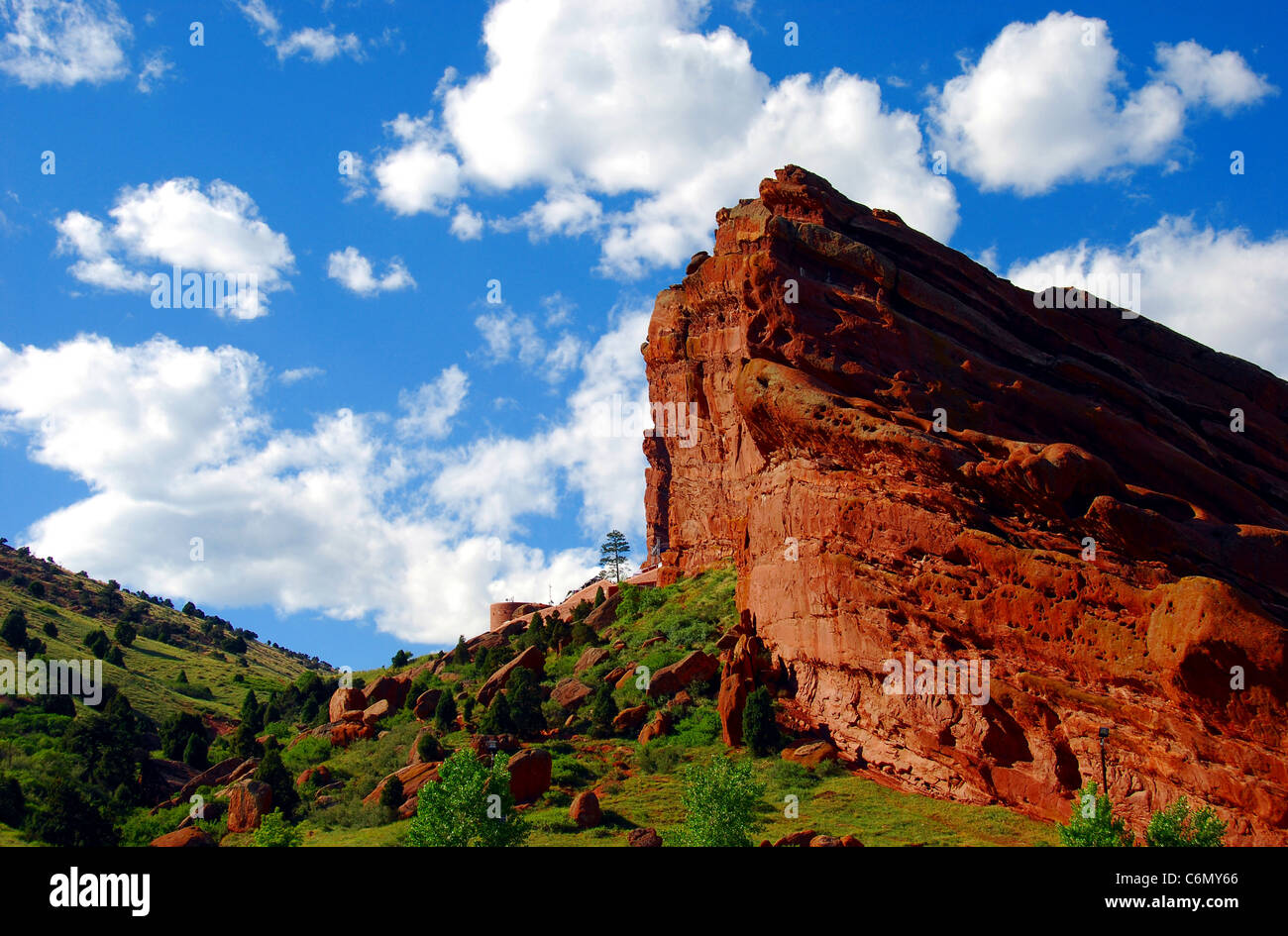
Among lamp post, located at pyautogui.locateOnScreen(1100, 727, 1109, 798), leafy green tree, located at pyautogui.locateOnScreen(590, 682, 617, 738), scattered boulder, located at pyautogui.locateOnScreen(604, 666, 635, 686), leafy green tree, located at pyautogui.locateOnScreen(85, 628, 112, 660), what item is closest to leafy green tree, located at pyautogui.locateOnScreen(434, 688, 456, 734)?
leafy green tree, located at pyautogui.locateOnScreen(590, 682, 617, 738)

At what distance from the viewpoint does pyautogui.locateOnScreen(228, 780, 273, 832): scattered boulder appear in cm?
4138

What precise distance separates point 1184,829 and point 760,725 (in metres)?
15.4

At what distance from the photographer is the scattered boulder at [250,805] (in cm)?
4138

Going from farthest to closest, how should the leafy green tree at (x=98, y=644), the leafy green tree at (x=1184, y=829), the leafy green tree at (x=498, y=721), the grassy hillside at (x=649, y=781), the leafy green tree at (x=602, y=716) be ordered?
the leafy green tree at (x=98, y=644), the leafy green tree at (x=498, y=721), the leafy green tree at (x=602, y=716), the grassy hillside at (x=649, y=781), the leafy green tree at (x=1184, y=829)

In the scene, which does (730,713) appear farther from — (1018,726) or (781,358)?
(781,358)

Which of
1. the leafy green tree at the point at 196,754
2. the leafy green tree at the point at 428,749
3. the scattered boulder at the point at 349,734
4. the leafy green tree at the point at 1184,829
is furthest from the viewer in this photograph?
the leafy green tree at the point at 196,754

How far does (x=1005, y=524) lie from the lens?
1422 inches

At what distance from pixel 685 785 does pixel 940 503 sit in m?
13.6

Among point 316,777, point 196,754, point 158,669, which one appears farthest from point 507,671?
point 158,669

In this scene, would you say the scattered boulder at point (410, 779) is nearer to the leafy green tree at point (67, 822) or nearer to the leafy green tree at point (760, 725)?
the leafy green tree at point (67, 822)

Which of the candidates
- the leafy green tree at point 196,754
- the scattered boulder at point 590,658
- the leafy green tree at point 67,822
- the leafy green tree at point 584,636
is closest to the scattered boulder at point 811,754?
the scattered boulder at point 590,658

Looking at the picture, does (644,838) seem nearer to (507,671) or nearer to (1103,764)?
(1103,764)

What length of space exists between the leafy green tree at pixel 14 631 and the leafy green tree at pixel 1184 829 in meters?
69.4
